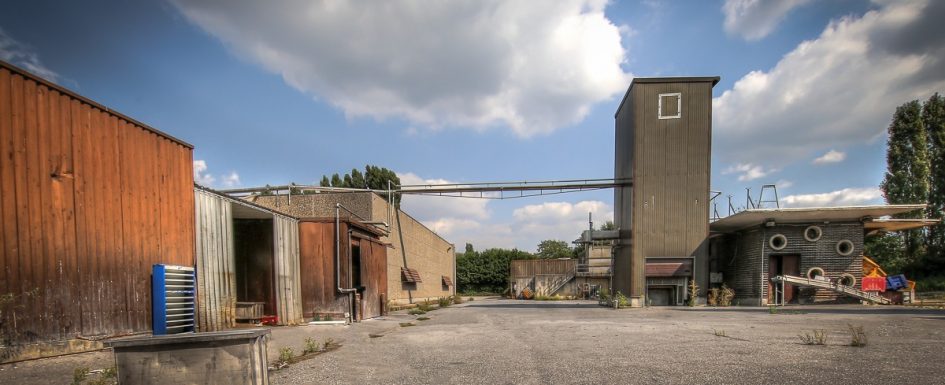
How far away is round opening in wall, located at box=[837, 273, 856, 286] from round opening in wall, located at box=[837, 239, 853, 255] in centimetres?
95

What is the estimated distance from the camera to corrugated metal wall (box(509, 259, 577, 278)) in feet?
149

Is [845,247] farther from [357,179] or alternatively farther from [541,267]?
[357,179]

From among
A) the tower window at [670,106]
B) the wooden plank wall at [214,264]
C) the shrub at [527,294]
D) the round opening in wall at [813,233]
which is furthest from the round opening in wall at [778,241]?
the shrub at [527,294]

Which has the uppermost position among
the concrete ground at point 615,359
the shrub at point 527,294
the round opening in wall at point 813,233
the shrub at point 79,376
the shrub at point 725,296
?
the round opening in wall at point 813,233

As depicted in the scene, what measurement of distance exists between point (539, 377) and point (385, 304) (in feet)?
42.9

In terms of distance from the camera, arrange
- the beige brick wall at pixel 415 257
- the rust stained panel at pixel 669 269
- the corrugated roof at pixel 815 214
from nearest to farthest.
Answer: the corrugated roof at pixel 815 214 < the rust stained panel at pixel 669 269 < the beige brick wall at pixel 415 257

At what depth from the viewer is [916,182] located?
34.6m

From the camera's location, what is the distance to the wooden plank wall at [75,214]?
576cm

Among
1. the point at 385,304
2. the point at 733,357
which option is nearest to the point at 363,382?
the point at 733,357

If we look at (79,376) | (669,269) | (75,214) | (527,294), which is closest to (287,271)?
(75,214)

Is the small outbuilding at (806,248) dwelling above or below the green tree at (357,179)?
below

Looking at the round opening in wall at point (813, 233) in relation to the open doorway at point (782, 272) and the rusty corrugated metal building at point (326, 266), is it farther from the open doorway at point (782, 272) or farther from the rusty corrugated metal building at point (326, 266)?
the rusty corrugated metal building at point (326, 266)

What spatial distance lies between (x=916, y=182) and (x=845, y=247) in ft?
76.3

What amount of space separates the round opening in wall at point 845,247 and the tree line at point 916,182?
21.1 m
